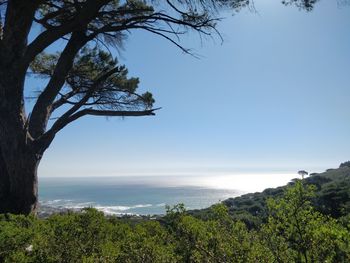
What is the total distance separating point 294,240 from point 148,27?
5842mm

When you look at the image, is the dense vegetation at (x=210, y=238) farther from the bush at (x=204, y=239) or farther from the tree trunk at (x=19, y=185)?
the tree trunk at (x=19, y=185)

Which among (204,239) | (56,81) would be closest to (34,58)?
(56,81)

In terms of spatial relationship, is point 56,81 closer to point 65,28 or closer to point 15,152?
point 65,28

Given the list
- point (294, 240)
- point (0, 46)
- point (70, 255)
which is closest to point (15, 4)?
point (0, 46)

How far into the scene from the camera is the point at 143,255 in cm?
273

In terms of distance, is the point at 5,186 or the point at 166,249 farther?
the point at 5,186

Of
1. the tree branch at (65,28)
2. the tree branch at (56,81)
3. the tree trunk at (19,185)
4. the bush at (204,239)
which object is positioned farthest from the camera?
the tree branch at (56,81)

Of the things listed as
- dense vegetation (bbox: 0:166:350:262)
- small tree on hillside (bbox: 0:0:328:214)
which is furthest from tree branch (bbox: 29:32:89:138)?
dense vegetation (bbox: 0:166:350:262)

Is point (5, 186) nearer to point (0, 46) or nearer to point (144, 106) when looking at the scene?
point (0, 46)

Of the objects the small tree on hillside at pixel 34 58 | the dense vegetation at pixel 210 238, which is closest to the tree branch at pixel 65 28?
the small tree on hillside at pixel 34 58

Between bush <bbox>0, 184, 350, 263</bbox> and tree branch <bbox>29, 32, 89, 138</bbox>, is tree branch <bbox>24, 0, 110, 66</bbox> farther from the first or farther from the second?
bush <bbox>0, 184, 350, 263</bbox>

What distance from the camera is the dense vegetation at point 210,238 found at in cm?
222

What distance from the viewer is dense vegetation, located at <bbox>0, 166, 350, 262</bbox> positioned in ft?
7.29

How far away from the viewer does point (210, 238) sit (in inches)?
110
